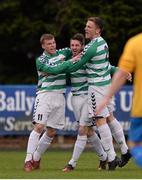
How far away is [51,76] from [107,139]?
1.31m

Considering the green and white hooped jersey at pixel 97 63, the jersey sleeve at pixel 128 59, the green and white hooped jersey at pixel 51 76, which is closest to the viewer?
the jersey sleeve at pixel 128 59

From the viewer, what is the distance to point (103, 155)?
15.2 meters

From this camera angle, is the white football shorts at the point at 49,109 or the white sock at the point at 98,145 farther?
the white sock at the point at 98,145

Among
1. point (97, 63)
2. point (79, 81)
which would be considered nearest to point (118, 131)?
point (79, 81)

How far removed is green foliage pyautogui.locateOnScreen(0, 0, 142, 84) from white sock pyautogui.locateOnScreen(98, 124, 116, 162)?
1202 cm

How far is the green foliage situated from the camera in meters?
26.8

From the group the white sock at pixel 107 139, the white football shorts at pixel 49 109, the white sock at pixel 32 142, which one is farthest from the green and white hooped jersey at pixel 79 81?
the white sock at pixel 32 142

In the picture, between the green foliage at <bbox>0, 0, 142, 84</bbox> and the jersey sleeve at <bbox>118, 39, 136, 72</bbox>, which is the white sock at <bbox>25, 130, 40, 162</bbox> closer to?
the jersey sleeve at <bbox>118, 39, 136, 72</bbox>

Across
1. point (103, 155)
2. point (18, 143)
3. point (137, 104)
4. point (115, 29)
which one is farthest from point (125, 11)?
point (137, 104)

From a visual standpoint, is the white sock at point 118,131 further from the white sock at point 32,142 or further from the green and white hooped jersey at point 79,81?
the white sock at point 32,142

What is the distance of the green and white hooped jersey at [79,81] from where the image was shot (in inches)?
585

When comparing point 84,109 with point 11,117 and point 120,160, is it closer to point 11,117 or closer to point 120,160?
point 120,160

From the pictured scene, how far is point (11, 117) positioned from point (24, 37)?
15.2 feet

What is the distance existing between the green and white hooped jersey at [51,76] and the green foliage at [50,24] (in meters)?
11.6
